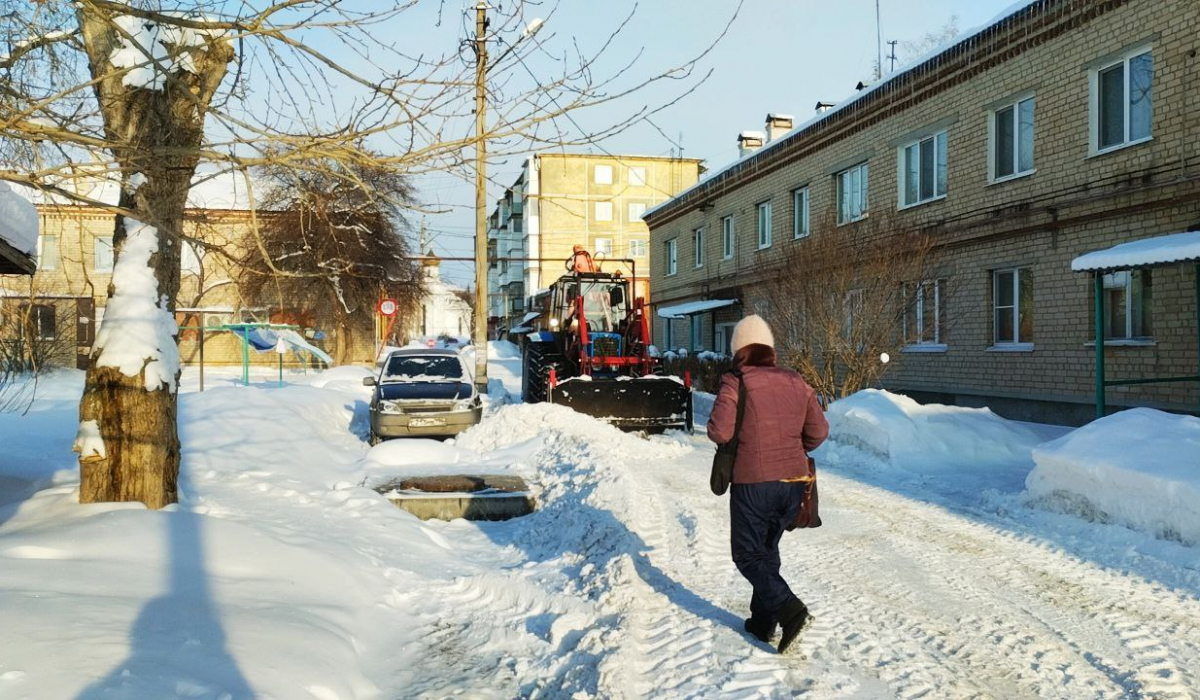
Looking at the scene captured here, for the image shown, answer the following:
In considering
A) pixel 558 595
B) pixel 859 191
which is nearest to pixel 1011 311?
pixel 859 191

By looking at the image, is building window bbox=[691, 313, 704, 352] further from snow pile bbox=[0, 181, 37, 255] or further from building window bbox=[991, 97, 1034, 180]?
snow pile bbox=[0, 181, 37, 255]

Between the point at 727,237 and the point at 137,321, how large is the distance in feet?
73.9

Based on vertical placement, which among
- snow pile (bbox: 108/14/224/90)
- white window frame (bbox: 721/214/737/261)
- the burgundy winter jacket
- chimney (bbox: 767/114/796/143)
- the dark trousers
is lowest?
the dark trousers

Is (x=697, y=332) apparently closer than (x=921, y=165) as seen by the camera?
No

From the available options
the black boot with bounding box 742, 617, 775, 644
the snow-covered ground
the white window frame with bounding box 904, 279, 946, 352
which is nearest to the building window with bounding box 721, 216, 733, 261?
the white window frame with bounding box 904, 279, 946, 352

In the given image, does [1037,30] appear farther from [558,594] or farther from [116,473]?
[116,473]

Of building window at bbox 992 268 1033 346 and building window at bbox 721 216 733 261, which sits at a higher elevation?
building window at bbox 721 216 733 261

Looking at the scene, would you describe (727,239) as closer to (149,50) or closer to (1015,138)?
(1015,138)

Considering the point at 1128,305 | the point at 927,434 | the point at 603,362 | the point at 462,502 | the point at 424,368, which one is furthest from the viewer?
the point at 603,362

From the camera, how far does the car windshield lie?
1330cm

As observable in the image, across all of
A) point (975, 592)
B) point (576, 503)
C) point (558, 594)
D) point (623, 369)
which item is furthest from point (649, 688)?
point (623, 369)

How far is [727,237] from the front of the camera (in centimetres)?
2684

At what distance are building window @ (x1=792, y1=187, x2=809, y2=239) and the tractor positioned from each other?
791 cm

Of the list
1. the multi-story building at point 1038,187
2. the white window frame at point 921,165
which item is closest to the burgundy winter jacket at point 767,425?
the multi-story building at point 1038,187
